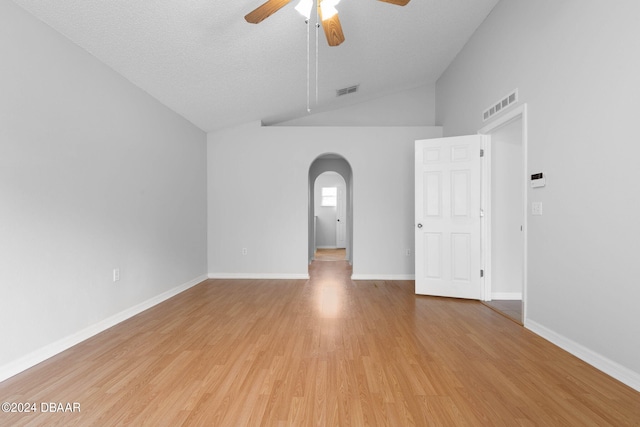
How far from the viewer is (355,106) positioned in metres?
6.04

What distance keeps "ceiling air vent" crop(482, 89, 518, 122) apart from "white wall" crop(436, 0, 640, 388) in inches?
5.0

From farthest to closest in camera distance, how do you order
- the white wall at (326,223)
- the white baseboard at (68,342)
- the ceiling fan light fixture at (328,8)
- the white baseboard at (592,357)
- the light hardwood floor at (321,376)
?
the white wall at (326,223), the ceiling fan light fixture at (328,8), the white baseboard at (68,342), the white baseboard at (592,357), the light hardwood floor at (321,376)

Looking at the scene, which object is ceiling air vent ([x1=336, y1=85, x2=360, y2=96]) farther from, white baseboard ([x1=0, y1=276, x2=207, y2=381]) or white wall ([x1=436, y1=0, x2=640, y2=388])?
white baseboard ([x1=0, y1=276, x2=207, y2=381])

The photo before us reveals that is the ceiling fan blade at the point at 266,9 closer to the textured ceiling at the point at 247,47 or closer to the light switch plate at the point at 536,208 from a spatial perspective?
the textured ceiling at the point at 247,47

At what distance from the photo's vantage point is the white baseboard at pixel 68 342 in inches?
82.6

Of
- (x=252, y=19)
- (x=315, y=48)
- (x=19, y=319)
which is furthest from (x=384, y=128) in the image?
(x=19, y=319)

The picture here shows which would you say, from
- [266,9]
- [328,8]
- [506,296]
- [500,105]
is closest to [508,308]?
[506,296]

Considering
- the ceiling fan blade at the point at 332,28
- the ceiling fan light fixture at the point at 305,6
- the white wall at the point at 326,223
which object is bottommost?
the white wall at the point at 326,223

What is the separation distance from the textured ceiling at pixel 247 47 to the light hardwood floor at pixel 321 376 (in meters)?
2.58

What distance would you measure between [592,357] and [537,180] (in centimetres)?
146

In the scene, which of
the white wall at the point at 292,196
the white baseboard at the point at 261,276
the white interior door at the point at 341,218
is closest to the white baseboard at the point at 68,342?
the white baseboard at the point at 261,276

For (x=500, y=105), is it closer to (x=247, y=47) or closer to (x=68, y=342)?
(x=247, y=47)

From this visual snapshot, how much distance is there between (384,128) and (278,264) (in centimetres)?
297

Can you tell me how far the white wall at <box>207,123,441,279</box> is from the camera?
5.40 meters
